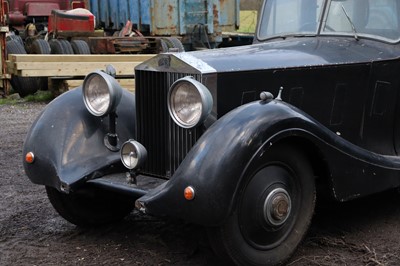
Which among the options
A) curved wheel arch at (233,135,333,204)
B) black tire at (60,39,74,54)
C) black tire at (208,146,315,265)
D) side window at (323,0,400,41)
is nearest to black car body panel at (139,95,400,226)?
curved wheel arch at (233,135,333,204)

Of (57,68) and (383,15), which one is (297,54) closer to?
(383,15)

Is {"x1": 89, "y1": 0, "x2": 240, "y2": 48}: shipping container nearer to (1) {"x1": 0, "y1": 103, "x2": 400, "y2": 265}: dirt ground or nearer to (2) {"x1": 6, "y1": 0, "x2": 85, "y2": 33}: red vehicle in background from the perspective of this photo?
(2) {"x1": 6, "y1": 0, "x2": 85, "y2": 33}: red vehicle in background

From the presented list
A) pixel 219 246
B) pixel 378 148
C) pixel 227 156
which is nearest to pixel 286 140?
pixel 227 156

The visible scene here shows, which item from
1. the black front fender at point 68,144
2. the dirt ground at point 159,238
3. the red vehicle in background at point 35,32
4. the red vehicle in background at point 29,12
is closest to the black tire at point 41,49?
the red vehicle in background at point 35,32

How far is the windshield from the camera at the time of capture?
4.66 metres

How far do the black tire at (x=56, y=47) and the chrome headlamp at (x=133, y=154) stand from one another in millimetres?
8780

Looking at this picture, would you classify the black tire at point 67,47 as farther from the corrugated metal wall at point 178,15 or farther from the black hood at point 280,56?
the black hood at point 280,56

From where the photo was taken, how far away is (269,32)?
529cm

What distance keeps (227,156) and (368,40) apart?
194 centimetres

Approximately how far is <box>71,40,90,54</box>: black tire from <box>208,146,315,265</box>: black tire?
30.6 ft

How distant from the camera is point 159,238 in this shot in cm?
423

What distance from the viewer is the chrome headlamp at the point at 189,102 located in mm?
3549

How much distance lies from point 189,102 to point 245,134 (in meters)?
0.49

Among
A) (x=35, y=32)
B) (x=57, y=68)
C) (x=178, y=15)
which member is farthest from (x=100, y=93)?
(x=35, y=32)
